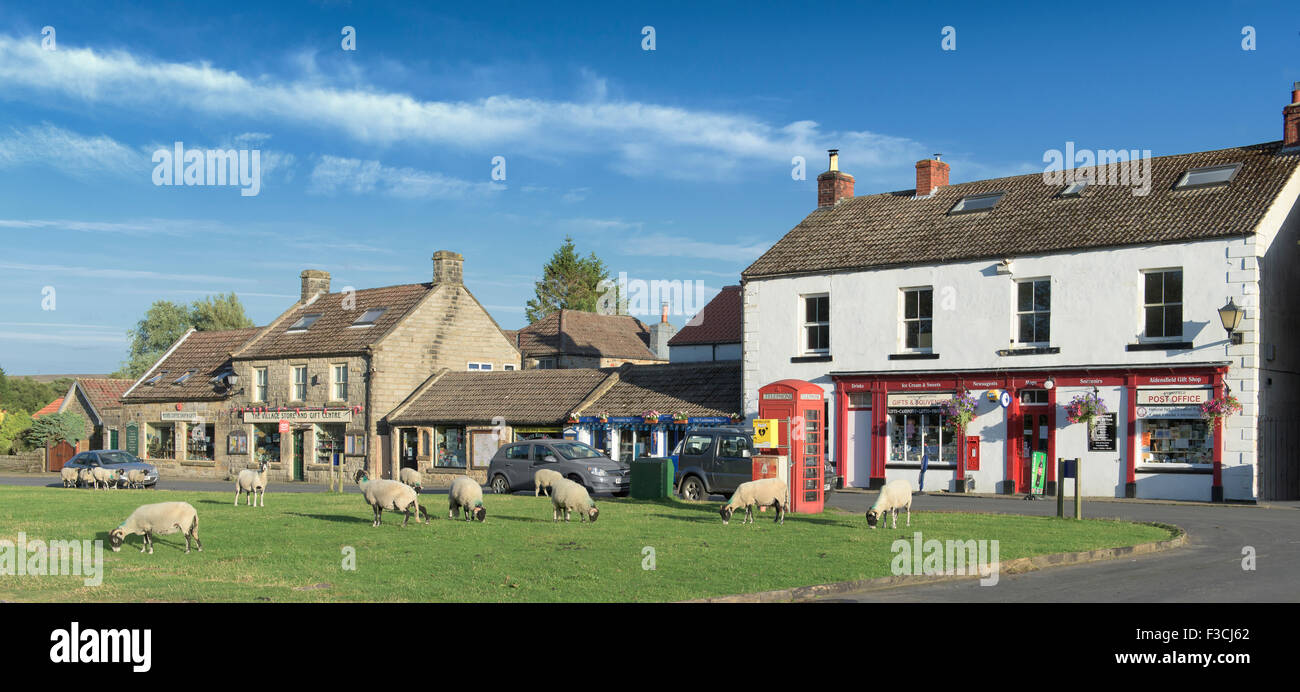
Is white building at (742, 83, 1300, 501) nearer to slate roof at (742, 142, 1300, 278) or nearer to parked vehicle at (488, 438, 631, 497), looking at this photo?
slate roof at (742, 142, 1300, 278)

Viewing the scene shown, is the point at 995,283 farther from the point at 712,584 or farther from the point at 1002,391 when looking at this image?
the point at 712,584

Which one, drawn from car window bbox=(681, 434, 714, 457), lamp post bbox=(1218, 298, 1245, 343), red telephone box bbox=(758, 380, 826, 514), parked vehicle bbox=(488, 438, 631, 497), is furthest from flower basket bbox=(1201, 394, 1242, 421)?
parked vehicle bbox=(488, 438, 631, 497)

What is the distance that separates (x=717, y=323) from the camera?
61.2 metres

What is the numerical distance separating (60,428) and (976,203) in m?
48.0

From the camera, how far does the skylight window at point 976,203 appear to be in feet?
121

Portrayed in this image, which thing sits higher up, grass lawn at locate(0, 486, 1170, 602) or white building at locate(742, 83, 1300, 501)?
white building at locate(742, 83, 1300, 501)

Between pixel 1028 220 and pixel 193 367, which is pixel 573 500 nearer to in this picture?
pixel 1028 220

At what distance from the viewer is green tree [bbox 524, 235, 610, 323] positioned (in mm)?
89062

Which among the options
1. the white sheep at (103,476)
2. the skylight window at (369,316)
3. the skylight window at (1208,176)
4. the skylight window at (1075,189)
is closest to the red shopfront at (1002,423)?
the skylight window at (1208,176)

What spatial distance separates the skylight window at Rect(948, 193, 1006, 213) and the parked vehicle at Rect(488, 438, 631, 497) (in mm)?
14411

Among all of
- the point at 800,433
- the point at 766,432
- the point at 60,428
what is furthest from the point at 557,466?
the point at 60,428
